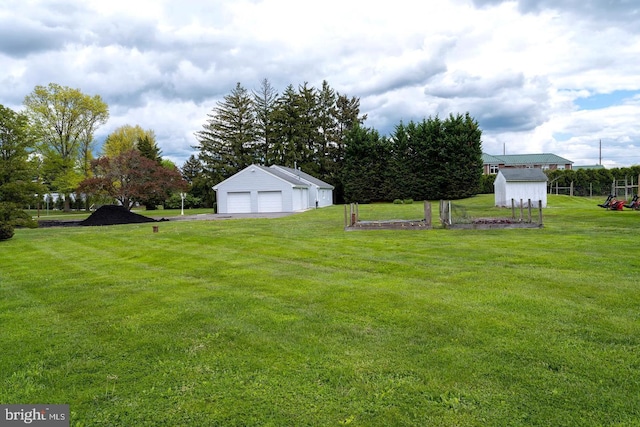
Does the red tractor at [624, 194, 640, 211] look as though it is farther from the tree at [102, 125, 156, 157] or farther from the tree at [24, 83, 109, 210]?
the tree at [102, 125, 156, 157]

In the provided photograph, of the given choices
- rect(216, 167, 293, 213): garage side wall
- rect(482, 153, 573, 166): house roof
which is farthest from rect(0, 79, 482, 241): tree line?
rect(482, 153, 573, 166): house roof

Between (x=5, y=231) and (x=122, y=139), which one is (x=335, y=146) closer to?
(x=122, y=139)

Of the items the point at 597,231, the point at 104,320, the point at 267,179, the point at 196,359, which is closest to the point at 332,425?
the point at 196,359

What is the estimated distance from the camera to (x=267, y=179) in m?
33.6

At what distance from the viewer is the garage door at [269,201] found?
3344cm

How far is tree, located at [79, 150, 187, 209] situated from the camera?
31298 mm

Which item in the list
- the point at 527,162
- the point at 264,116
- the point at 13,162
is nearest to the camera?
the point at 13,162

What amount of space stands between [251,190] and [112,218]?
38.8ft

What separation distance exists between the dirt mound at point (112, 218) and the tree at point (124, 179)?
663 cm

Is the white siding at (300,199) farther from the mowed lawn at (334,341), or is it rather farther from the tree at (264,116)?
the mowed lawn at (334,341)

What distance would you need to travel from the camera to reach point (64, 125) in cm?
4144

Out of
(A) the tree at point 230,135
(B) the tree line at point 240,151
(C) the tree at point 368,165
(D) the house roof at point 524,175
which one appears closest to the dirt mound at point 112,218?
(B) the tree line at point 240,151

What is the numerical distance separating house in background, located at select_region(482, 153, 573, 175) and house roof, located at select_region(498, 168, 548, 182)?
4008 centimetres

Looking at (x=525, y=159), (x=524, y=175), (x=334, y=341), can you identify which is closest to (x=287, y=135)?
(x=524, y=175)
